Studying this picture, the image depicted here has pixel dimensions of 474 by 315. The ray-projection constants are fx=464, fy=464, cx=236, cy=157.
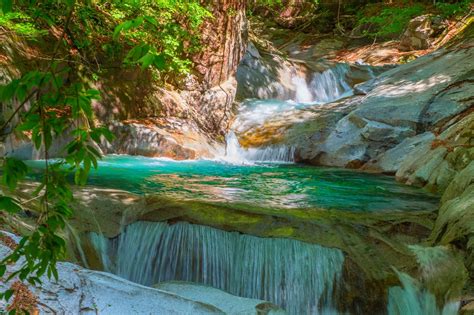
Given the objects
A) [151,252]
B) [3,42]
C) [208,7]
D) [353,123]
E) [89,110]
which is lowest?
[151,252]

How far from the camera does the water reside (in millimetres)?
6059

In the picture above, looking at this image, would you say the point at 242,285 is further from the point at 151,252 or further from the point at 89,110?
the point at 89,110

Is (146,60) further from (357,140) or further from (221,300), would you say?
(357,140)

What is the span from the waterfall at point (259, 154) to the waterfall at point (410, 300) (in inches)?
266

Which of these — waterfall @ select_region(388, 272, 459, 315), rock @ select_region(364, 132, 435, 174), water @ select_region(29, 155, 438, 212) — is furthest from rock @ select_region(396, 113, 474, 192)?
waterfall @ select_region(388, 272, 459, 315)

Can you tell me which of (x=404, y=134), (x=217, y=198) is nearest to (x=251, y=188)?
(x=217, y=198)

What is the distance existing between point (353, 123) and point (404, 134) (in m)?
1.34

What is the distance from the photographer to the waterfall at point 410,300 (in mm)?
4273

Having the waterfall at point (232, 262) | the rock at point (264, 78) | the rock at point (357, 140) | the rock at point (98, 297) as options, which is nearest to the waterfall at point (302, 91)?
the rock at point (264, 78)

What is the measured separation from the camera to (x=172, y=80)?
12.0m

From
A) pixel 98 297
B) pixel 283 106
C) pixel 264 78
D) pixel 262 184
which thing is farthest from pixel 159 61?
pixel 264 78

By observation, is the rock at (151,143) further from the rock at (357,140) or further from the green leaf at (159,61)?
the green leaf at (159,61)

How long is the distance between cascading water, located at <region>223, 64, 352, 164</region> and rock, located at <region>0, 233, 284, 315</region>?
7.60 m

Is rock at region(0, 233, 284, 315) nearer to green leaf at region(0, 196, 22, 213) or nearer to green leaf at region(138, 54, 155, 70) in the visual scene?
green leaf at region(0, 196, 22, 213)
